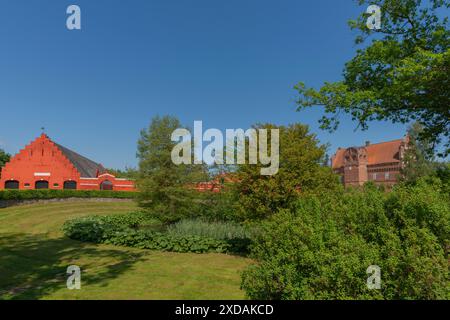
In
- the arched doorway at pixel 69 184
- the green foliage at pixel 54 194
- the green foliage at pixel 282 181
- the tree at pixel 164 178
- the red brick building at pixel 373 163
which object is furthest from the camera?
the red brick building at pixel 373 163

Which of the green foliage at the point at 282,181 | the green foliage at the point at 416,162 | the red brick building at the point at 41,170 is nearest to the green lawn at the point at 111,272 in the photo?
the green foliage at the point at 282,181

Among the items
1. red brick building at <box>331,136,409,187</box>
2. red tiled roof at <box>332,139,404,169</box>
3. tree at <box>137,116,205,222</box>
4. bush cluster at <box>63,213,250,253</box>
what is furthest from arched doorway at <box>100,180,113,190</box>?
red tiled roof at <box>332,139,404,169</box>

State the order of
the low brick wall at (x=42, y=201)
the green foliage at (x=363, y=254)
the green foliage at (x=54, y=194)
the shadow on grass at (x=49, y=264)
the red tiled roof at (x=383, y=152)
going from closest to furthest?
the green foliage at (x=363, y=254) → the shadow on grass at (x=49, y=264) → the low brick wall at (x=42, y=201) → the green foliage at (x=54, y=194) → the red tiled roof at (x=383, y=152)

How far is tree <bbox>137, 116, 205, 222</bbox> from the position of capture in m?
18.6

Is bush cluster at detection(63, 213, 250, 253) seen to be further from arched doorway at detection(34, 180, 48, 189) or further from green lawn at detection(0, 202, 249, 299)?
arched doorway at detection(34, 180, 48, 189)

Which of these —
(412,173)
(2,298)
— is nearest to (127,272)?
(2,298)

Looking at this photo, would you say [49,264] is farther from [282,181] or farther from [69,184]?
[69,184]

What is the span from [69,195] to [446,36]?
39.2m

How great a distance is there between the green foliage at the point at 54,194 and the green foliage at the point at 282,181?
2073 cm

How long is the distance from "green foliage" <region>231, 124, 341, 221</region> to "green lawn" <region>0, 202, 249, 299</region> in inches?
86.5

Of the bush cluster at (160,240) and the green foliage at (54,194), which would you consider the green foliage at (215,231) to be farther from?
the green foliage at (54,194)

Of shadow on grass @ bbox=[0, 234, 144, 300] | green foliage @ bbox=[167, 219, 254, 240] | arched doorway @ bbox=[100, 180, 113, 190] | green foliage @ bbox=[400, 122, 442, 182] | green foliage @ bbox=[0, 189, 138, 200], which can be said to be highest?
green foliage @ bbox=[400, 122, 442, 182]

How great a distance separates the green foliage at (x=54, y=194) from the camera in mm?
31163
